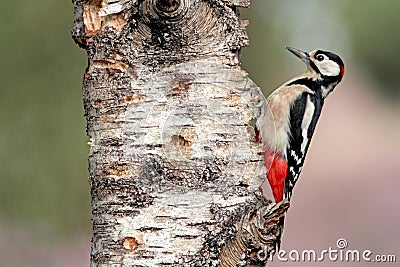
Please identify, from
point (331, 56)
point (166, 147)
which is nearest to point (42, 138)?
point (331, 56)

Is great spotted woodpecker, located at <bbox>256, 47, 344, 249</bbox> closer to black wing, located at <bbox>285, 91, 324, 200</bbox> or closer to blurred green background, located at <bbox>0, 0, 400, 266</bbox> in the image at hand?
black wing, located at <bbox>285, 91, 324, 200</bbox>

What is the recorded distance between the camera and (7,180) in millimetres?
4434

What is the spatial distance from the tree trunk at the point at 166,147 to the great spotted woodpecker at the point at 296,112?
1092 millimetres

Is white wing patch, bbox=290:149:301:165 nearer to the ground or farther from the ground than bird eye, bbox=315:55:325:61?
nearer to the ground

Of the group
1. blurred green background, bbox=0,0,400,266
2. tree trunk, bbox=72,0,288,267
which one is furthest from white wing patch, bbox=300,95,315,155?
blurred green background, bbox=0,0,400,266

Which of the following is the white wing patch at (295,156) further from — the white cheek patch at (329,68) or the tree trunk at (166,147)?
the tree trunk at (166,147)

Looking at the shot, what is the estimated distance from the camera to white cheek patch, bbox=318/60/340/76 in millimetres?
3480

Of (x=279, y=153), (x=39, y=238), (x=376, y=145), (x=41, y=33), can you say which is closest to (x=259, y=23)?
(x=376, y=145)

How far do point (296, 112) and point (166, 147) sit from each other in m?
1.39

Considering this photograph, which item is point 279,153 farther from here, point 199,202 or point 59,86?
point 59,86

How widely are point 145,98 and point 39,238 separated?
256 cm

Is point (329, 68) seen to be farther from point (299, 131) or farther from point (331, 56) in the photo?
point (299, 131)

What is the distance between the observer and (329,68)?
11.5 ft

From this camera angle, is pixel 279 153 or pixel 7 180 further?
pixel 7 180
